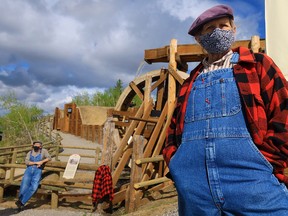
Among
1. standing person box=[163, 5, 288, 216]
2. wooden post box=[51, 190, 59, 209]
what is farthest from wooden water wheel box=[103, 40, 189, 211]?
standing person box=[163, 5, 288, 216]

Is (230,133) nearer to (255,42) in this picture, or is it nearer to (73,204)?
(255,42)

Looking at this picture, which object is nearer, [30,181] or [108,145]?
[108,145]

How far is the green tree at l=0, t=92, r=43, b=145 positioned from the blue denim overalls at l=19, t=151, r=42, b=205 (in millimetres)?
17713

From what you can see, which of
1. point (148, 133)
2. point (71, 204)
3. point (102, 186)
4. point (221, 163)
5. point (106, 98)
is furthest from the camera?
point (106, 98)

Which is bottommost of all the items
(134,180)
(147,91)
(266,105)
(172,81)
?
(134,180)

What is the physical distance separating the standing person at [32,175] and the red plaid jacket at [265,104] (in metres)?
7.06

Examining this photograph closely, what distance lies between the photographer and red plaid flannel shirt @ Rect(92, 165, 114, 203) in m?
6.39

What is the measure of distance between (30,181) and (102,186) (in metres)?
2.21

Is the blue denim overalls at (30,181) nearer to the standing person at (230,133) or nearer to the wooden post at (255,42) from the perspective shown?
the wooden post at (255,42)

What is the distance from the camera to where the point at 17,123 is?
30.7 m

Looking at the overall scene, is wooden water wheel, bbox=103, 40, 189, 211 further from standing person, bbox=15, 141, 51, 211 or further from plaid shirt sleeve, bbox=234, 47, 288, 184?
plaid shirt sleeve, bbox=234, 47, 288, 184

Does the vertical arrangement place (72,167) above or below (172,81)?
below

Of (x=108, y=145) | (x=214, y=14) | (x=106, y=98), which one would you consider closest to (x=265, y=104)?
(x=214, y=14)

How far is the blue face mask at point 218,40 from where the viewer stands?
4.84 feet
